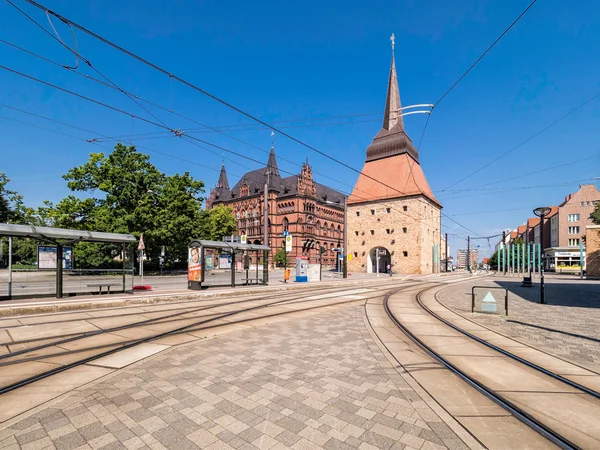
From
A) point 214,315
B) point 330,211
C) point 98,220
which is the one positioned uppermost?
point 330,211

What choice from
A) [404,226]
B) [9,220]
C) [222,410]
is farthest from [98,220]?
[404,226]

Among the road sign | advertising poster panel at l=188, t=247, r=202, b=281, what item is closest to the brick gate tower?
advertising poster panel at l=188, t=247, r=202, b=281

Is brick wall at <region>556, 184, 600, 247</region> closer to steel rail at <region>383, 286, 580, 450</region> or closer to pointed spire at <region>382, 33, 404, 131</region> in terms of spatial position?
pointed spire at <region>382, 33, 404, 131</region>

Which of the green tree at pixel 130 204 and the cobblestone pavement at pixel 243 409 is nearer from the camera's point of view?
the cobblestone pavement at pixel 243 409

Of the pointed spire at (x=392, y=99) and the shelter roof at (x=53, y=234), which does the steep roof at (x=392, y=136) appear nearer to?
the pointed spire at (x=392, y=99)

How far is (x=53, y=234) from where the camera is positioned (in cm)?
Answer: 1216

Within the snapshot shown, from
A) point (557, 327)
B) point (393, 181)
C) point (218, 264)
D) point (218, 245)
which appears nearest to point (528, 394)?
point (557, 327)

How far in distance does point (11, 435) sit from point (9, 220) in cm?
4988

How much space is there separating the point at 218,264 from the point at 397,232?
108ft

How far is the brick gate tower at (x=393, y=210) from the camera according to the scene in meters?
44.4

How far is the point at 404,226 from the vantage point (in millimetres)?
45062

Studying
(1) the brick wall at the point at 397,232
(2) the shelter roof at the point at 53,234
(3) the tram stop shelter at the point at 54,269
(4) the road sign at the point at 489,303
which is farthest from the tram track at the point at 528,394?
(1) the brick wall at the point at 397,232

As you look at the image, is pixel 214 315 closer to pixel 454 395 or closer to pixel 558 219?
pixel 454 395

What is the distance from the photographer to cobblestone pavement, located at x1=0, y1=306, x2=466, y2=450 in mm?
2777
